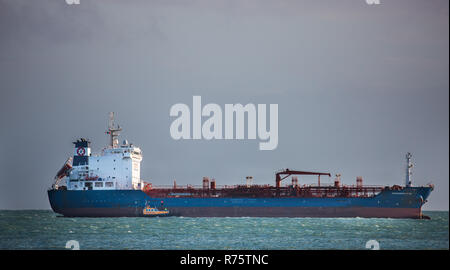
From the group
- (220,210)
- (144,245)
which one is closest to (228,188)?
(220,210)

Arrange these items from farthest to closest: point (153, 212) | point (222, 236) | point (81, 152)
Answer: point (81, 152) → point (153, 212) → point (222, 236)

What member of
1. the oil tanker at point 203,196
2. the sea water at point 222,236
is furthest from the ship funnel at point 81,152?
the sea water at point 222,236

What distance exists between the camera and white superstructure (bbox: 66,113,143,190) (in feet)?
194

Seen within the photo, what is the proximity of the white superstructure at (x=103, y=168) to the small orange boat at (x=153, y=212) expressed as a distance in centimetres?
300

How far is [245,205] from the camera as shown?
58.3 metres

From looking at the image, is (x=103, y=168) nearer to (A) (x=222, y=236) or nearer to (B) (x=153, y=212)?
(B) (x=153, y=212)

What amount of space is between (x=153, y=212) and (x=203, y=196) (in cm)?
545

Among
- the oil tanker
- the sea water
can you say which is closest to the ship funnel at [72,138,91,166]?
the oil tanker

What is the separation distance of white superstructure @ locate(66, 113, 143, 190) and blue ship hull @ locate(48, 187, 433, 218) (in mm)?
1312

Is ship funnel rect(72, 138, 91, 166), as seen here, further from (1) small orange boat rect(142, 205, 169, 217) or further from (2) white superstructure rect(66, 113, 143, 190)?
(1) small orange boat rect(142, 205, 169, 217)

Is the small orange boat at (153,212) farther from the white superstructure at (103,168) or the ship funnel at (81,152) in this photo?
the ship funnel at (81,152)

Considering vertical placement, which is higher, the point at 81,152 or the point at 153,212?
the point at 81,152

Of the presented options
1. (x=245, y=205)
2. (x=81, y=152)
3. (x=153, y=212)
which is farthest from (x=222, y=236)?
(x=81, y=152)
